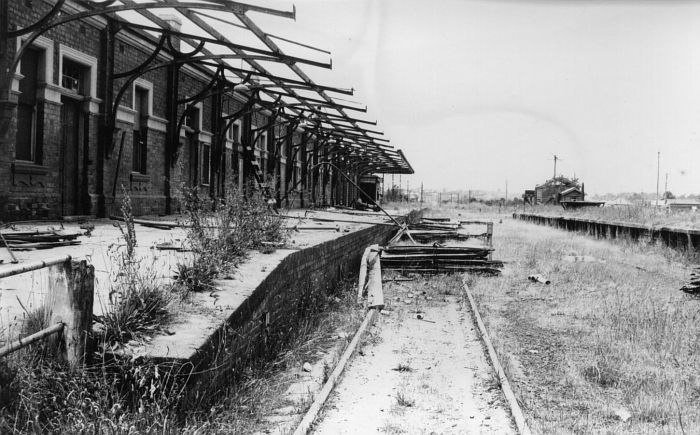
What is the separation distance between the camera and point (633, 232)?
19.1 meters

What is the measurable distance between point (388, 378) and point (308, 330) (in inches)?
73.0

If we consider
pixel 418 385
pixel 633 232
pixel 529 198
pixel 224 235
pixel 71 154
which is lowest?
pixel 418 385

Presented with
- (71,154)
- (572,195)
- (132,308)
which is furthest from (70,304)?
(572,195)

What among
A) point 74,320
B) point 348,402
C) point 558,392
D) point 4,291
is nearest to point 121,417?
point 74,320

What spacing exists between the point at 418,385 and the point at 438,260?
7.12 m

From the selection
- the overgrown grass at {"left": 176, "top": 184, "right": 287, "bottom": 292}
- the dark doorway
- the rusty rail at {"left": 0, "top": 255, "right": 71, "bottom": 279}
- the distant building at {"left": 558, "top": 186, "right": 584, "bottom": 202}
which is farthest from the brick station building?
the distant building at {"left": 558, "top": 186, "right": 584, "bottom": 202}

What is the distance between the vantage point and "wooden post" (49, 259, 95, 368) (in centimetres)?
321

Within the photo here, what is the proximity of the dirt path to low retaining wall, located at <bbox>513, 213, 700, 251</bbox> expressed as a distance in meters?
9.25

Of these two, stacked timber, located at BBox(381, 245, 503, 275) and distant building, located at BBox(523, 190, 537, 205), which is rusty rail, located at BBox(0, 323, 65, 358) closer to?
stacked timber, located at BBox(381, 245, 503, 275)

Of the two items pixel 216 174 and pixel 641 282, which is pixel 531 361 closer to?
pixel 641 282

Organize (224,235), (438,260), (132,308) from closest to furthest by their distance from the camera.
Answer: (132,308), (224,235), (438,260)

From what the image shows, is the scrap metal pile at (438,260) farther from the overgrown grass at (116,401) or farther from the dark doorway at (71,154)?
the overgrown grass at (116,401)

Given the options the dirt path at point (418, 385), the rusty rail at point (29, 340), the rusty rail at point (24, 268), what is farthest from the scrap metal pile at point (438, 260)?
the rusty rail at point (24, 268)

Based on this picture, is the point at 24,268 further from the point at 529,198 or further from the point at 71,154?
the point at 529,198
